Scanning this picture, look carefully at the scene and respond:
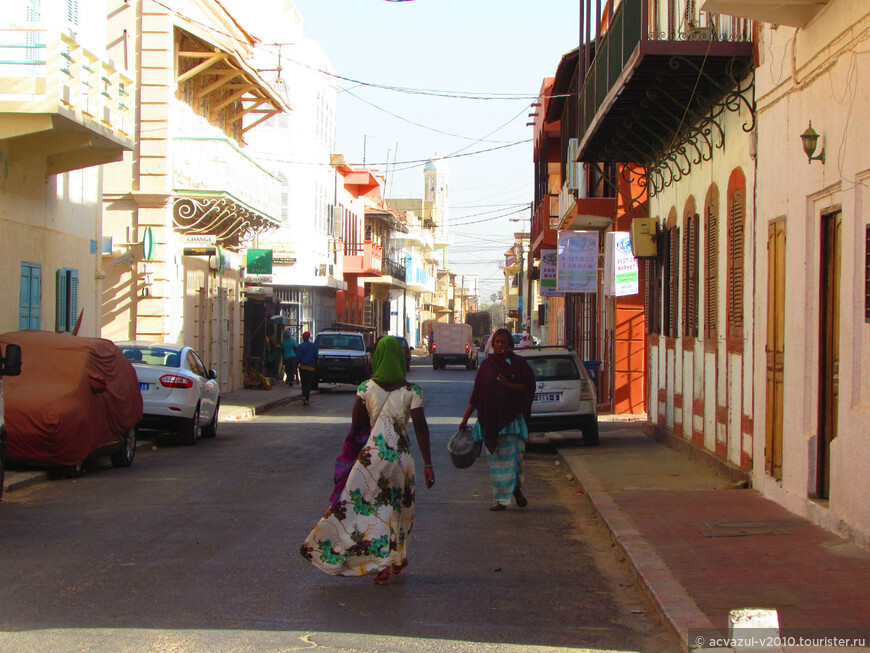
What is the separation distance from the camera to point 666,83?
14.2 meters

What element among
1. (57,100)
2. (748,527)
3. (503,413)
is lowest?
(748,527)

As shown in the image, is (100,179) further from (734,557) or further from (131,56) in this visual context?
(734,557)

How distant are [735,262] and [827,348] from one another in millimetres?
3572

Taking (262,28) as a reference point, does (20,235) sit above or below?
below

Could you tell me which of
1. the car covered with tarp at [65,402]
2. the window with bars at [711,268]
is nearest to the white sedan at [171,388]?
the car covered with tarp at [65,402]

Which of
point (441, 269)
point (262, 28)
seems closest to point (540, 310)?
point (262, 28)

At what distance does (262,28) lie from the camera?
40.6 meters

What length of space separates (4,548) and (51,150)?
10554 mm

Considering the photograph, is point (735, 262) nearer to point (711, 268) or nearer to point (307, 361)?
point (711, 268)

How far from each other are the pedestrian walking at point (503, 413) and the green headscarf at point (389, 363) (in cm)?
327

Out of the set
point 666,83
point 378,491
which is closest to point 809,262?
point 378,491

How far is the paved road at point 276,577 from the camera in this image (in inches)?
248

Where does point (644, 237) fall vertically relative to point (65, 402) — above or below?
above

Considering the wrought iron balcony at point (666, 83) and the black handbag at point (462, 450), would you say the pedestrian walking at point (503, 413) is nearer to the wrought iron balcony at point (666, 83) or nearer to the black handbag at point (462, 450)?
the black handbag at point (462, 450)
